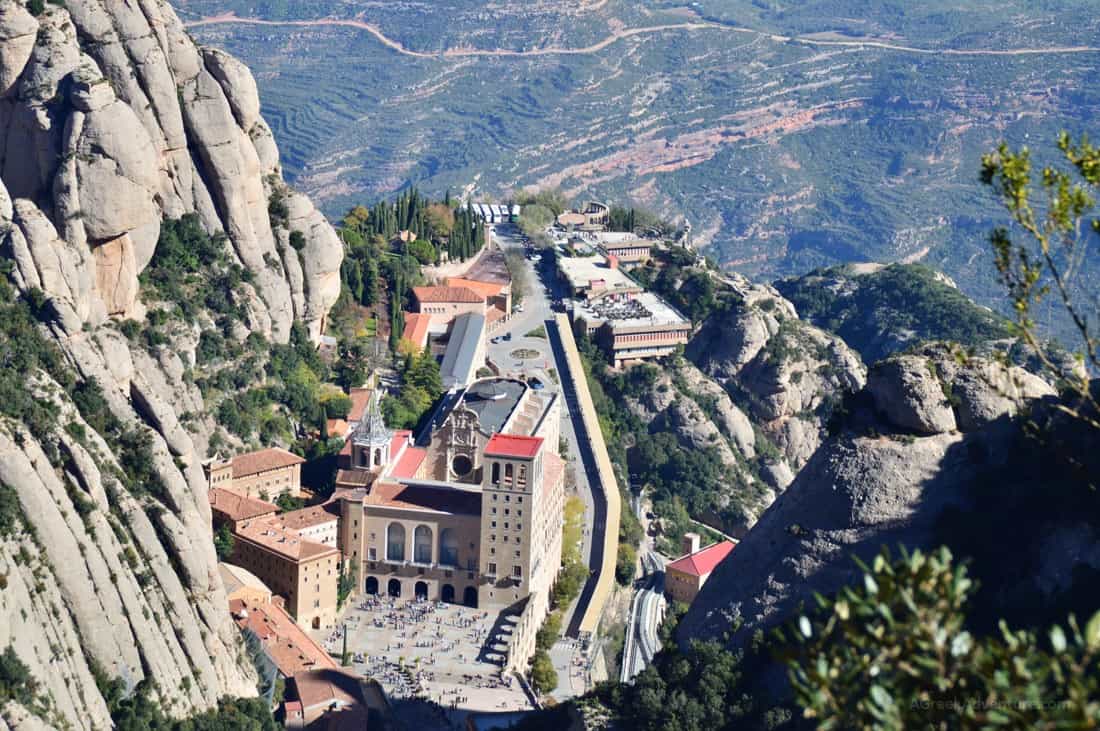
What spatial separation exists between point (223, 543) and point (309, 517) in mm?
A: 3736

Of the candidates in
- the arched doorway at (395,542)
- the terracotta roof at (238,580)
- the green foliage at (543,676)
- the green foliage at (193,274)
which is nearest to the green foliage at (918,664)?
the terracotta roof at (238,580)

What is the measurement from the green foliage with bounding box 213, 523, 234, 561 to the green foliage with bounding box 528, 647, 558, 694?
1167cm

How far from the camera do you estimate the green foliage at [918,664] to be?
18656mm

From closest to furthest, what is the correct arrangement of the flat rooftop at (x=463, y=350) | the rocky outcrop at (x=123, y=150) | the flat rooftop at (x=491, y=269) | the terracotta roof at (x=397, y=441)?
the rocky outcrop at (x=123, y=150)
the terracotta roof at (x=397, y=441)
the flat rooftop at (x=463, y=350)
the flat rooftop at (x=491, y=269)

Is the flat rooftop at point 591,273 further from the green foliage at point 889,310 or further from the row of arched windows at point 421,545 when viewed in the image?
the row of arched windows at point 421,545

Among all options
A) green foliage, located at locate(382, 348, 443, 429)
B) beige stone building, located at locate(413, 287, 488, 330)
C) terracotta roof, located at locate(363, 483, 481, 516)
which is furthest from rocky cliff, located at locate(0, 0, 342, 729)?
beige stone building, located at locate(413, 287, 488, 330)

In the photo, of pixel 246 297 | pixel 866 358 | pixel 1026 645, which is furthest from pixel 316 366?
pixel 1026 645

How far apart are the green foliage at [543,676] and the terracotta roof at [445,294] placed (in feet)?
96.2

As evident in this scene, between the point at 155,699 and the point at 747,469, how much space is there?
4720 centimetres

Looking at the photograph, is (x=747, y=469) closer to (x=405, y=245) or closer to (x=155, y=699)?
(x=405, y=245)

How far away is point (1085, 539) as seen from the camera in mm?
43844

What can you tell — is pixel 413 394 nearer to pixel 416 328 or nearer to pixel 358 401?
pixel 358 401

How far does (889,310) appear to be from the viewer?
411 feet

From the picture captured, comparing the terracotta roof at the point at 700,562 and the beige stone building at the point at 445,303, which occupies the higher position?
the beige stone building at the point at 445,303
